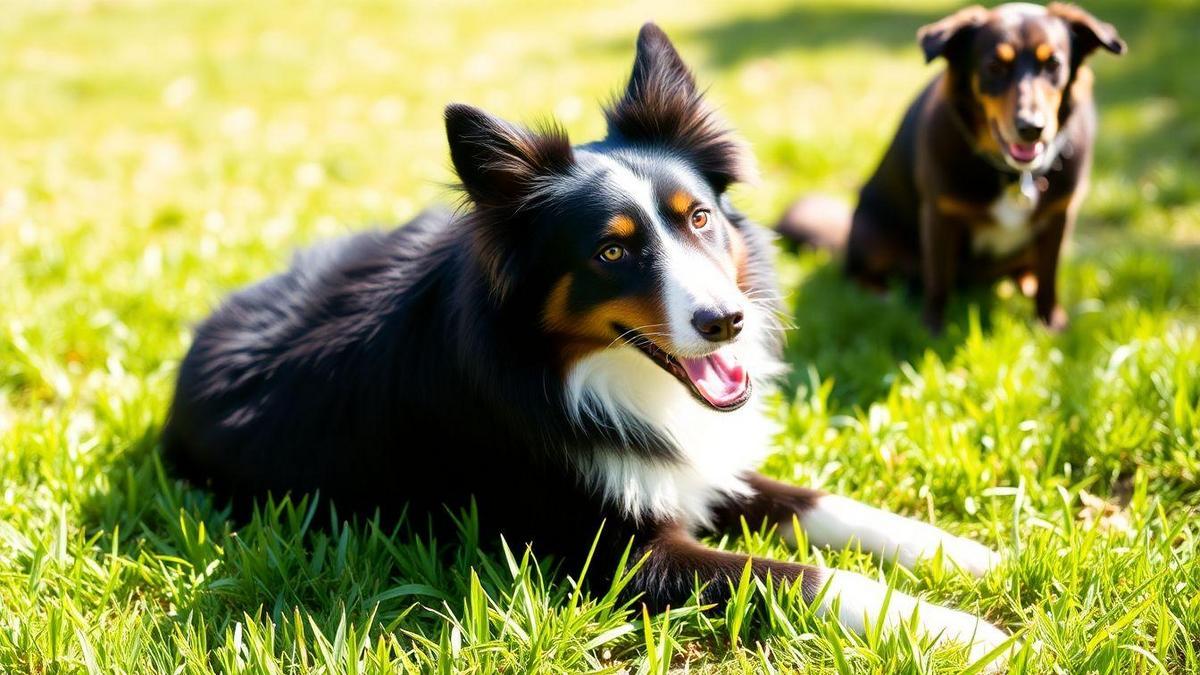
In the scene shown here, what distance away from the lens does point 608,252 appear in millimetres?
2625

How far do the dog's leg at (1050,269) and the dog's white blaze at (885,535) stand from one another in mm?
1848

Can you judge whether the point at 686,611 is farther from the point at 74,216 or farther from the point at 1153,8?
the point at 1153,8

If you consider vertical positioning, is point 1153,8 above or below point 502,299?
above

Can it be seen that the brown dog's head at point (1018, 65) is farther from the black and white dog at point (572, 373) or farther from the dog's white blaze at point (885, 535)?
the dog's white blaze at point (885, 535)

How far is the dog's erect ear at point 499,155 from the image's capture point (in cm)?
245

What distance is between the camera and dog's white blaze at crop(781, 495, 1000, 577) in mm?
2748

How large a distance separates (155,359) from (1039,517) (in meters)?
3.47

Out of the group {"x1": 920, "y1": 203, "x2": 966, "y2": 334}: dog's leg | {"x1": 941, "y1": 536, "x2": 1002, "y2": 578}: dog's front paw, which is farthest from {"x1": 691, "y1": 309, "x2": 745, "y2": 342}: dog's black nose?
{"x1": 920, "y1": 203, "x2": 966, "y2": 334}: dog's leg

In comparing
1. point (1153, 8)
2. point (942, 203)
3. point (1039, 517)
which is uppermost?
point (1153, 8)

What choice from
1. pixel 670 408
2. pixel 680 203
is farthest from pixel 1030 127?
pixel 670 408

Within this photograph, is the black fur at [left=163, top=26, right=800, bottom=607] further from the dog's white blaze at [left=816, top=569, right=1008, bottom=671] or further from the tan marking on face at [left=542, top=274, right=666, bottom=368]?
the dog's white blaze at [left=816, top=569, right=1008, bottom=671]

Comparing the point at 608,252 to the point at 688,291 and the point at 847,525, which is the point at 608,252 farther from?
the point at 847,525

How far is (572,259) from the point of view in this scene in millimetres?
2637

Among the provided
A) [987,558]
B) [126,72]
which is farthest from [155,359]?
[126,72]
